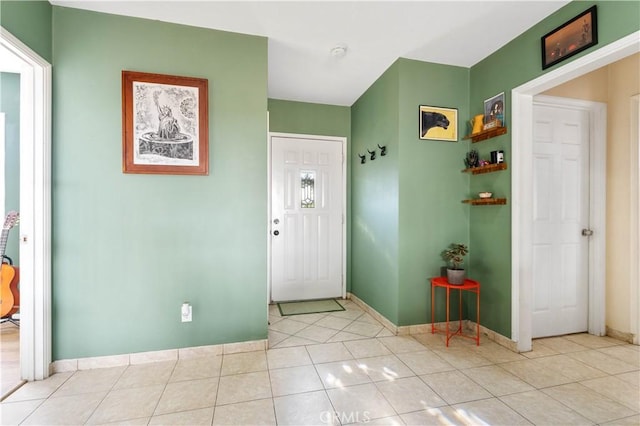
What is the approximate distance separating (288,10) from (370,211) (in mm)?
2080

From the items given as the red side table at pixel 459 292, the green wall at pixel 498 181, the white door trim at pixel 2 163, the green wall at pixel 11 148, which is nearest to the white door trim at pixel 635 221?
the green wall at pixel 498 181

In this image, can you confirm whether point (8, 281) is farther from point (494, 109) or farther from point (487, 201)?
point (494, 109)

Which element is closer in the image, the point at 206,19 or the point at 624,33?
the point at 624,33

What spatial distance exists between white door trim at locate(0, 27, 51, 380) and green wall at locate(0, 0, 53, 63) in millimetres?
101

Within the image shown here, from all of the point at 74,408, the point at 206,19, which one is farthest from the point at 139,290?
the point at 206,19

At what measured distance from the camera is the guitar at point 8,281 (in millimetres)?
2418

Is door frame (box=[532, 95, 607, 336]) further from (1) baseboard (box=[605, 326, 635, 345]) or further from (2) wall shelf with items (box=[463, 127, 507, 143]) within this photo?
(2) wall shelf with items (box=[463, 127, 507, 143])

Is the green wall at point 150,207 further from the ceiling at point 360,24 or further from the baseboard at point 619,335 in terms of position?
the baseboard at point 619,335

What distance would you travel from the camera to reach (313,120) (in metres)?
3.89

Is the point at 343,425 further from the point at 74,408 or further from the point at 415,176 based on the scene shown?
the point at 415,176

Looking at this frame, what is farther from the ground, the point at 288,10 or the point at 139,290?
the point at 288,10

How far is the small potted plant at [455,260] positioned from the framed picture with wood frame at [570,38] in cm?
154

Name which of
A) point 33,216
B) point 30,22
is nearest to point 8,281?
point 33,216

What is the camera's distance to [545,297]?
2736 millimetres
